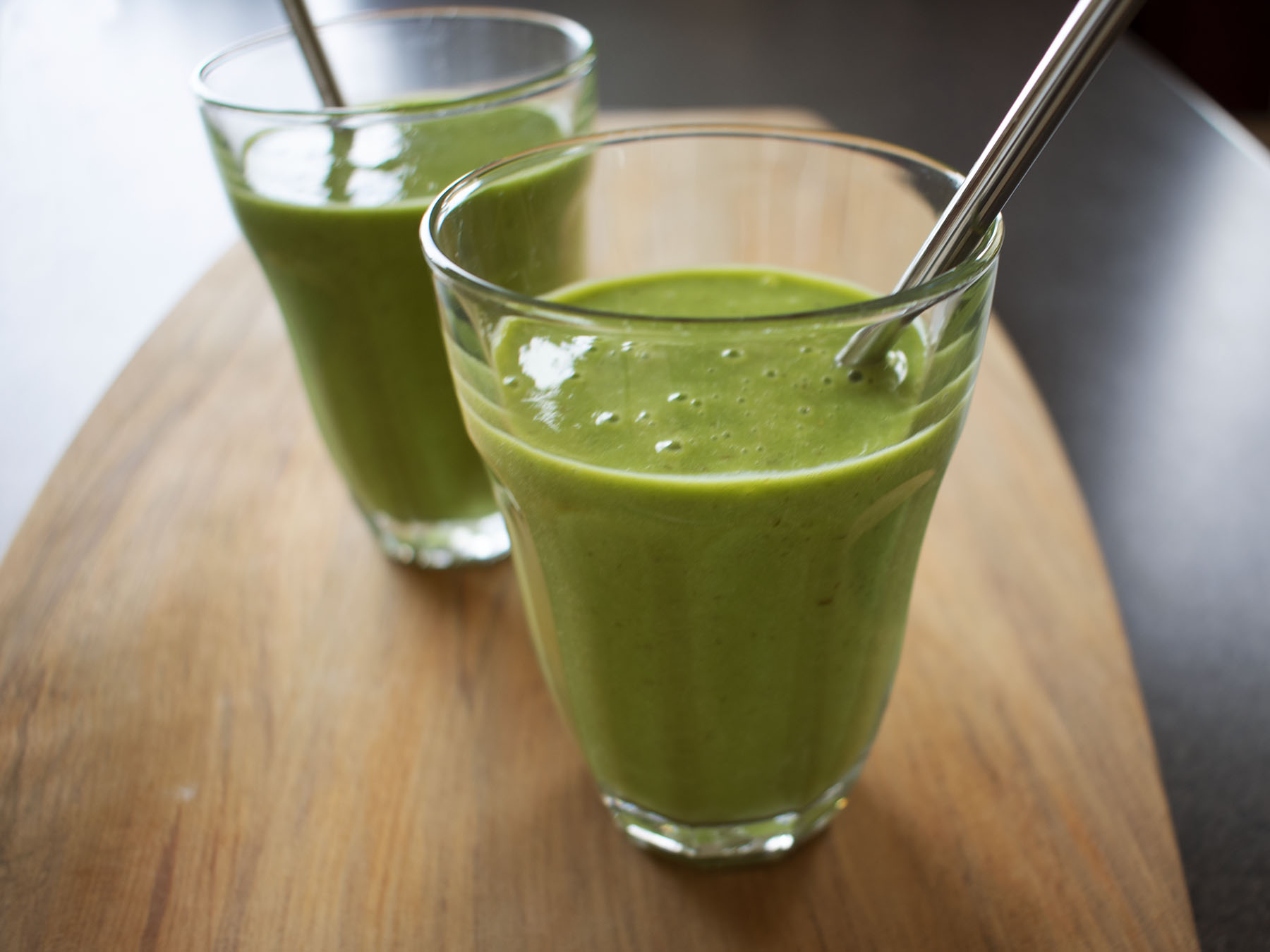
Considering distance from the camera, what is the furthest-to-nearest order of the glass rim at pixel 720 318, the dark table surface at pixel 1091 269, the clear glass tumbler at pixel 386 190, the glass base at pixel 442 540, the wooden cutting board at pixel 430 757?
the dark table surface at pixel 1091 269 → the glass base at pixel 442 540 → the clear glass tumbler at pixel 386 190 → the wooden cutting board at pixel 430 757 → the glass rim at pixel 720 318

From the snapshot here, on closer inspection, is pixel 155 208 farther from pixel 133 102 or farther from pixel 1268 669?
pixel 1268 669

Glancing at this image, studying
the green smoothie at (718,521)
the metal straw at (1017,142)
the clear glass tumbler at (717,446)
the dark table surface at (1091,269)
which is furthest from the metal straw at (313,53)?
the dark table surface at (1091,269)

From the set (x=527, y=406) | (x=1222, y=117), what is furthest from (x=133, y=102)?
(x=1222, y=117)

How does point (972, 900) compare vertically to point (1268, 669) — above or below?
above

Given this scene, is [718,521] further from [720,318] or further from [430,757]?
[430,757]

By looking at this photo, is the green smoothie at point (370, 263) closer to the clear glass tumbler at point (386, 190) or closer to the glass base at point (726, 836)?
the clear glass tumbler at point (386, 190)

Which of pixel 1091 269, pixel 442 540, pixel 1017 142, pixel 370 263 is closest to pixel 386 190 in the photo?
pixel 370 263
